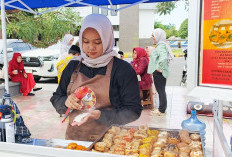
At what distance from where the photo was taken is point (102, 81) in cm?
194

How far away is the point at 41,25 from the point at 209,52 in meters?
7.02

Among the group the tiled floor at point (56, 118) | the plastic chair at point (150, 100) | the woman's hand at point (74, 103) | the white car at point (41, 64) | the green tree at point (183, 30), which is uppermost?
the green tree at point (183, 30)

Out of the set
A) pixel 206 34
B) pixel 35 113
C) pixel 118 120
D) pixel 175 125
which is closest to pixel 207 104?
pixel 175 125

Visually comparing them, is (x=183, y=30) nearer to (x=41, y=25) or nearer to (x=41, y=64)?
(x=41, y=64)

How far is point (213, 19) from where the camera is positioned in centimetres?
110

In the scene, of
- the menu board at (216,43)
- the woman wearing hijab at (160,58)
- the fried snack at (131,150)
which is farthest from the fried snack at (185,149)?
the woman wearing hijab at (160,58)

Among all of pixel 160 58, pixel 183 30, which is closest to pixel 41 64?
pixel 160 58

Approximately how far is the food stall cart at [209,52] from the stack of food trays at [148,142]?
417 mm

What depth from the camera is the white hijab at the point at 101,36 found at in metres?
1.89

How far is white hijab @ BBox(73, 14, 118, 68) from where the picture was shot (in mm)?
1887

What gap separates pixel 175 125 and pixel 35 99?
13.7 ft

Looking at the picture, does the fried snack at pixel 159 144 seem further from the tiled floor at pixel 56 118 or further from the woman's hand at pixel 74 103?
the tiled floor at pixel 56 118

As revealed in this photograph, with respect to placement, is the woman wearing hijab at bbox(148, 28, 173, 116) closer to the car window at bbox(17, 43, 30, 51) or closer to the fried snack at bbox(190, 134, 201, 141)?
the fried snack at bbox(190, 134, 201, 141)

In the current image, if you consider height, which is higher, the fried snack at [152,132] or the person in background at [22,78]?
the fried snack at [152,132]
